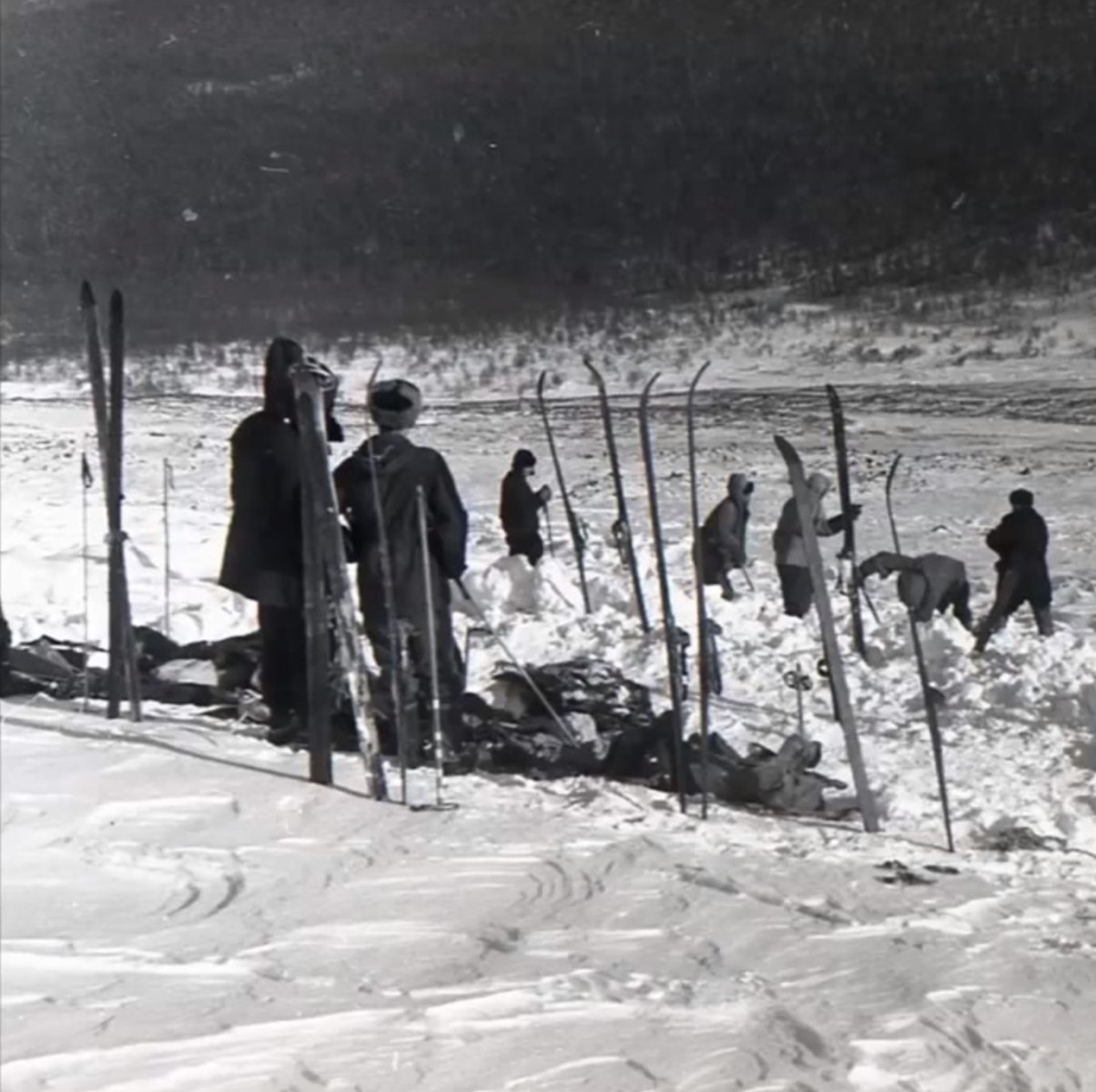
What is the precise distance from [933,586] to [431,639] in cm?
43

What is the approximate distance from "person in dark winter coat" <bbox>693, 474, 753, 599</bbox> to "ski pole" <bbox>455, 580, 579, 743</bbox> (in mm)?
180

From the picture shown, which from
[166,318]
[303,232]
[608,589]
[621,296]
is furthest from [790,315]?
[166,318]

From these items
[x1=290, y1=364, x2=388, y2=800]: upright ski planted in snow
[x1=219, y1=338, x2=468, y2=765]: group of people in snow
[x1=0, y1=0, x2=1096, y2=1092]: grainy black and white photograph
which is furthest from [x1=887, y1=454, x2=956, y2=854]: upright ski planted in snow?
[x1=290, y1=364, x2=388, y2=800]: upright ski planted in snow

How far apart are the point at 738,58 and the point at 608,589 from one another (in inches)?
16.8

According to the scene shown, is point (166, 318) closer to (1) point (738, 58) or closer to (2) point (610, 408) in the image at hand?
(2) point (610, 408)

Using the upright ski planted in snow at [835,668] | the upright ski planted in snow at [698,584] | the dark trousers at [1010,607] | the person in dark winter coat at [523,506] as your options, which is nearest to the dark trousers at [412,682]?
the person in dark winter coat at [523,506]

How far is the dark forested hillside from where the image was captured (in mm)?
1130

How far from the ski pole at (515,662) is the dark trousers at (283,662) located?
0.57ft

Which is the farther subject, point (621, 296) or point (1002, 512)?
point (621, 296)

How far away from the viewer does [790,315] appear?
1184mm

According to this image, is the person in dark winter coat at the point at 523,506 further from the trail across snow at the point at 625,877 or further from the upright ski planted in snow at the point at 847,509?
the upright ski planted in snow at the point at 847,509

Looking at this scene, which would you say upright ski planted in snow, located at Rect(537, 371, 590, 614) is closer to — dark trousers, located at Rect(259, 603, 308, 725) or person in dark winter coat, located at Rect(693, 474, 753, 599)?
person in dark winter coat, located at Rect(693, 474, 753, 599)

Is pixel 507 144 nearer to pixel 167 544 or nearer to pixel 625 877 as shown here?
pixel 167 544

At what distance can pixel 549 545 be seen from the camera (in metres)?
1.26
